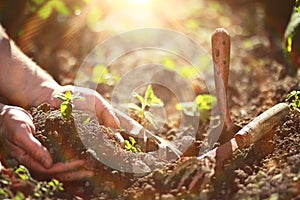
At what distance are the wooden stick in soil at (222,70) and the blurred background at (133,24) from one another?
0.48 meters

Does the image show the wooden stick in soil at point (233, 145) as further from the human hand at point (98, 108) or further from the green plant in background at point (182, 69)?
the green plant in background at point (182, 69)

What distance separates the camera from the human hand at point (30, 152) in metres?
2.60

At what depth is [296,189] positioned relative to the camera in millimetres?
2404

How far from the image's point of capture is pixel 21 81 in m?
3.17

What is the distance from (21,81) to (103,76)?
94 centimetres

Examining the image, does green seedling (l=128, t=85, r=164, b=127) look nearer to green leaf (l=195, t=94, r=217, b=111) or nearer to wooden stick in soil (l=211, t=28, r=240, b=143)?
wooden stick in soil (l=211, t=28, r=240, b=143)

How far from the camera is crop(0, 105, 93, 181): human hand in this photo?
102 inches

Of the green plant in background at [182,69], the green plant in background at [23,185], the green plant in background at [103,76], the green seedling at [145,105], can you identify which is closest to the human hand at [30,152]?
the green plant in background at [23,185]

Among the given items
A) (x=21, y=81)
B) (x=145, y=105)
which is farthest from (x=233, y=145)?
(x=21, y=81)

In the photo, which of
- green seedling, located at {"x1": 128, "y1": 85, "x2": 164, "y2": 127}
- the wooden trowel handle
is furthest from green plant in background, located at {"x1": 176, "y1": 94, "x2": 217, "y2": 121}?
the wooden trowel handle

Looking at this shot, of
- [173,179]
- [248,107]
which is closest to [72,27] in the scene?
[248,107]

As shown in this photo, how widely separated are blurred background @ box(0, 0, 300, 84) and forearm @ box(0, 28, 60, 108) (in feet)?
2.63

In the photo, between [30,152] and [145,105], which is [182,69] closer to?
[145,105]

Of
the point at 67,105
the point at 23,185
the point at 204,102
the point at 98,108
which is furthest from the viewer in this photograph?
the point at 204,102
